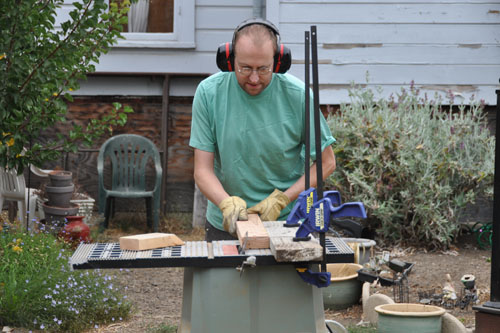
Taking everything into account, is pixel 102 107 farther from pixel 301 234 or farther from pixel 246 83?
pixel 301 234

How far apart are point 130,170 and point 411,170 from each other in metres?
3.20

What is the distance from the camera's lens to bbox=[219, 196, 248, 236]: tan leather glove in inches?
121

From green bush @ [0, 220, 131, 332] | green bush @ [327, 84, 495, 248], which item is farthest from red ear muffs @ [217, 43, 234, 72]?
green bush @ [327, 84, 495, 248]

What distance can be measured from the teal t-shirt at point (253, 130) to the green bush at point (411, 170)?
12.1 ft

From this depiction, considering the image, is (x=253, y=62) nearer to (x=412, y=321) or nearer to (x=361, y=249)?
(x=412, y=321)

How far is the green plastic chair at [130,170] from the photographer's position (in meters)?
8.00

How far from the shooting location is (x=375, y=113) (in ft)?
24.3

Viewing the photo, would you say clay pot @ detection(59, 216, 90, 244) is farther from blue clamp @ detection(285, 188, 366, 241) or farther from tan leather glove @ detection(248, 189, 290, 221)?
blue clamp @ detection(285, 188, 366, 241)

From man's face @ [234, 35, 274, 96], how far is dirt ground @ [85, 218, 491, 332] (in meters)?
2.26

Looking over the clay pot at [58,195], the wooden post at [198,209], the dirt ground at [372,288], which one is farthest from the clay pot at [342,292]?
the clay pot at [58,195]

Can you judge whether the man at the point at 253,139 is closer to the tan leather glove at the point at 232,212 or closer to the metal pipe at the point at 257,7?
the tan leather glove at the point at 232,212

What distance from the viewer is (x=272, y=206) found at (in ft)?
10.8

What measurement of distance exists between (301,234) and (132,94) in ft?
19.7

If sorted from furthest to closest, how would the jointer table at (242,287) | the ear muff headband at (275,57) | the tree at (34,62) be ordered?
the tree at (34,62)
the ear muff headband at (275,57)
the jointer table at (242,287)
